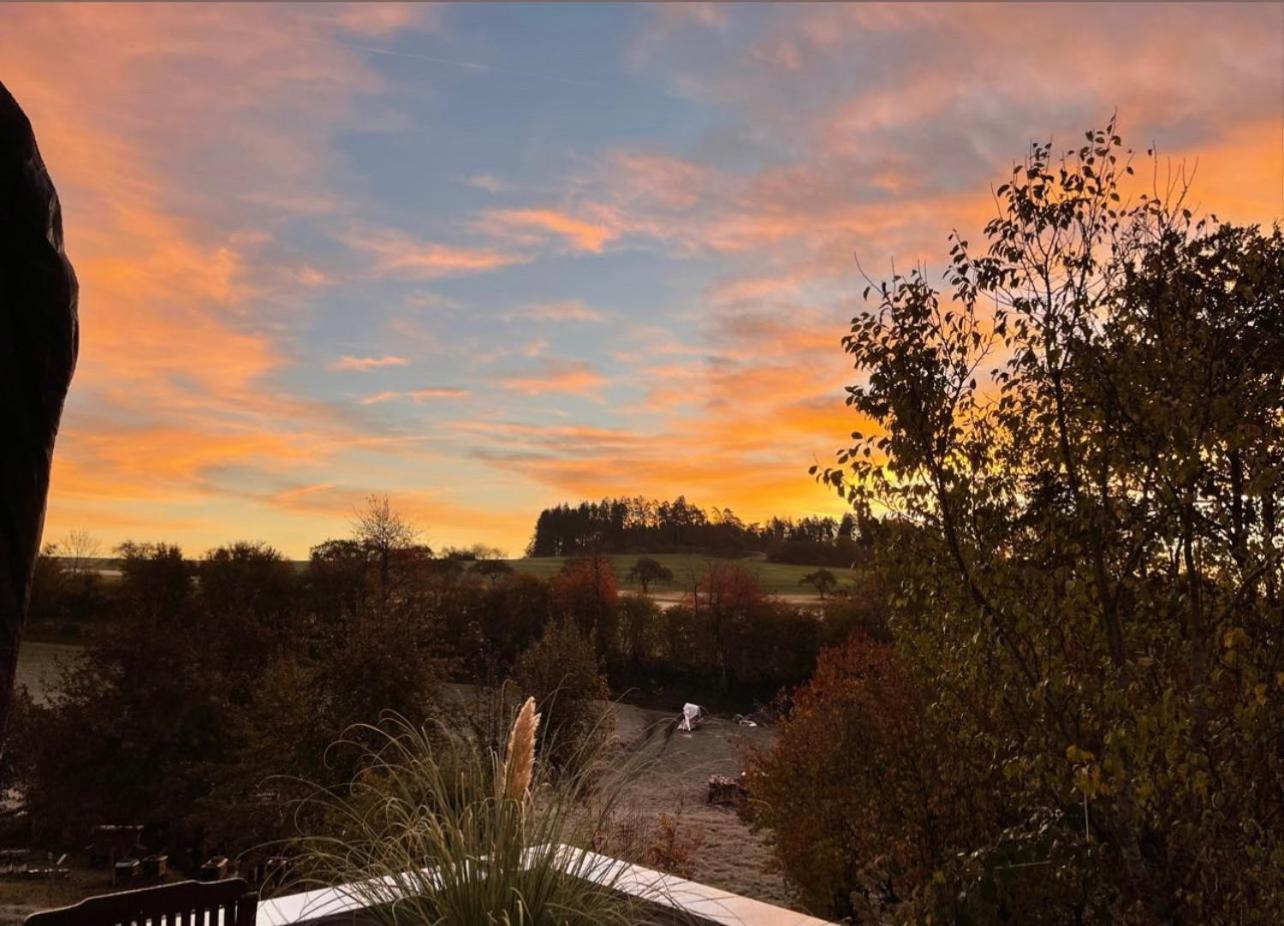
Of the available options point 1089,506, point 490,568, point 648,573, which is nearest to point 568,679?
point 1089,506

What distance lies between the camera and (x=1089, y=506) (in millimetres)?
4668

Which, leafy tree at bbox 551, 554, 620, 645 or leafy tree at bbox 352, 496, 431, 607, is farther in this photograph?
leafy tree at bbox 551, 554, 620, 645

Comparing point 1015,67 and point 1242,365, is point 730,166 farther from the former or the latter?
point 1242,365

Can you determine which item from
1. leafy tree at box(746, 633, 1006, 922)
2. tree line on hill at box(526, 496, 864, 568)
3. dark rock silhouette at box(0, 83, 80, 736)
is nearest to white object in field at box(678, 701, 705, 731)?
leafy tree at box(746, 633, 1006, 922)

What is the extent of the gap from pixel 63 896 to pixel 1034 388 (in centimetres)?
1715

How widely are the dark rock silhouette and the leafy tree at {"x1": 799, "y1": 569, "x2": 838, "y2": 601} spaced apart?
132 ft

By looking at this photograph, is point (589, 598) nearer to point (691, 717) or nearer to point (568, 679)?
point (691, 717)

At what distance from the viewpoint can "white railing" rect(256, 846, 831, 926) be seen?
3123mm

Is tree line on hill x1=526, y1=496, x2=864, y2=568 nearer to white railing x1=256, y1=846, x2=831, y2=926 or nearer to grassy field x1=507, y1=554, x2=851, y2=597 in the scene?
grassy field x1=507, y1=554, x2=851, y2=597

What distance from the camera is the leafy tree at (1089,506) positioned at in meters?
4.58

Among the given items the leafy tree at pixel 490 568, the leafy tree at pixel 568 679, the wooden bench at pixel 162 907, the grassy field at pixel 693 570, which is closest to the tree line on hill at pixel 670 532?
the grassy field at pixel 693 570

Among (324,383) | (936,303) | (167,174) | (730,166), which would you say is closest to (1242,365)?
(936,303)

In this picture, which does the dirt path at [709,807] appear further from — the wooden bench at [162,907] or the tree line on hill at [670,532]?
the tree line on hill at [670,532]

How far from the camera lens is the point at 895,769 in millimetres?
8812
